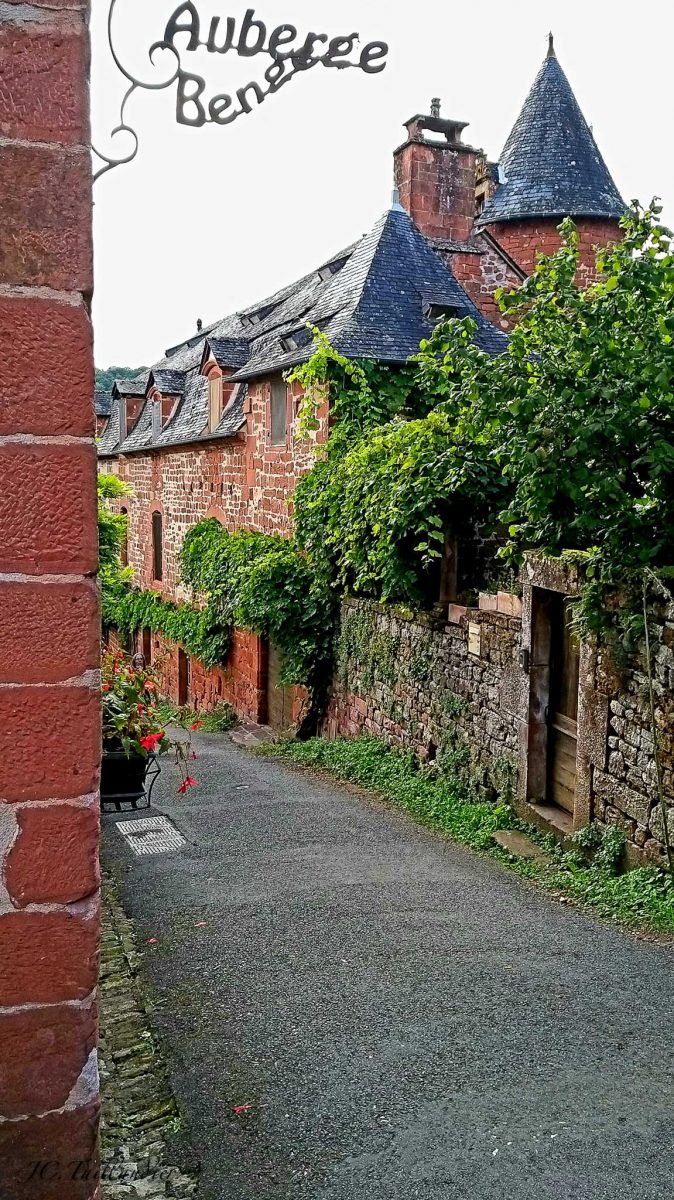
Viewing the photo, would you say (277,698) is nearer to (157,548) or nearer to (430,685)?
(430,685)

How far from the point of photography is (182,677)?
20.2 m

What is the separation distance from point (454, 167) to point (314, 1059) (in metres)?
14.4

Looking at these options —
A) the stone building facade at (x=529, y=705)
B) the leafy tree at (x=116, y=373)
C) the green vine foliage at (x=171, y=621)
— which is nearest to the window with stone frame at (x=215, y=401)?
the green vine foliage at (x=171, y=621)

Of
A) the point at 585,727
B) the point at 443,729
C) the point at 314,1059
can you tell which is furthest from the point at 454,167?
the point at 314,1059

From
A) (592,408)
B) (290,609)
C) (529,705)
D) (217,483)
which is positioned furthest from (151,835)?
(217,483)

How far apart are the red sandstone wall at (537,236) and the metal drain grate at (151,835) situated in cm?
1471

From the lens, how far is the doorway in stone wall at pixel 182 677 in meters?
20.0

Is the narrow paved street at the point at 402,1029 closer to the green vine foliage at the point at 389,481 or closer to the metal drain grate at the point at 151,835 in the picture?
the metal drain grate at the point at 151,835

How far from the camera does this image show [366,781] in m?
9.96

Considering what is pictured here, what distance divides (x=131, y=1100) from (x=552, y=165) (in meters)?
20.1

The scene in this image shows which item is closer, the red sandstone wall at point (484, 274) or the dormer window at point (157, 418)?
the red sandstone wall at point (484, 274)

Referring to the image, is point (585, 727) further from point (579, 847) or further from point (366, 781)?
point (366, 781)

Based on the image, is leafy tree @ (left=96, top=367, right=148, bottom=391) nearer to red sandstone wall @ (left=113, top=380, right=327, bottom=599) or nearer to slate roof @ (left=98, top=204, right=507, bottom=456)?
red sandstone wall @ (left=113, top=380, right=327, bottom=599)

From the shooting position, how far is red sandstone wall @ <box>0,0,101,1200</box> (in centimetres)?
183
